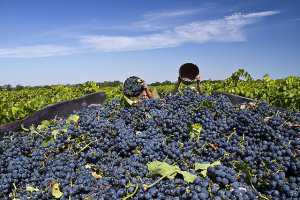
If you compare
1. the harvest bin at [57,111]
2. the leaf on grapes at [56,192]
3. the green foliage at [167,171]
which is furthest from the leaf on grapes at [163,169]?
the harvest bin at [57,111]

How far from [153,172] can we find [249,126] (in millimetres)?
921

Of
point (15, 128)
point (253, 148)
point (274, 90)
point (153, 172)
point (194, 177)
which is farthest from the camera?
point (274, 90)

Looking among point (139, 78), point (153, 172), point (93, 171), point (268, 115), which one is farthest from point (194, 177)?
point (139, 78)

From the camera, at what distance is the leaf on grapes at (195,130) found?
10.4 feet

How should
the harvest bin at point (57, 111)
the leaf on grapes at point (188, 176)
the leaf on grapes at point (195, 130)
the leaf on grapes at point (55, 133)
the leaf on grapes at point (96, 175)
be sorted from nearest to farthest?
1. the leaf on grapes at point (188, 176)
2. the leaf on grapes at point (96, 175)
3. the leaf on grapes at point (195, 130)
4. the leaf on grapes at point (55, 133)
5. the harvest bin at point (57, 111)

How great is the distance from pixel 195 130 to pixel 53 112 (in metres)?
2.83

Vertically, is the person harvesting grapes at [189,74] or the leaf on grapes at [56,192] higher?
the person harvesting grapes at [189,74]

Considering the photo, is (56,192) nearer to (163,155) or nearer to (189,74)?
(163,155)

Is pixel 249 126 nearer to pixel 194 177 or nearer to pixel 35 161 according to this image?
pixel 194 177

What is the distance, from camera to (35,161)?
129 inches

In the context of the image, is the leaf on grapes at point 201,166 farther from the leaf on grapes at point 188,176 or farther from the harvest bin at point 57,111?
the harvest bin at point 57,111

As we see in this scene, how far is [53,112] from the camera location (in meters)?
5.60

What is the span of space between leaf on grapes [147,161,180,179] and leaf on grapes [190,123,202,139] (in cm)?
61

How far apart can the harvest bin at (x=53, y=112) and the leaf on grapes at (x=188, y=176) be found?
311 centimetres
